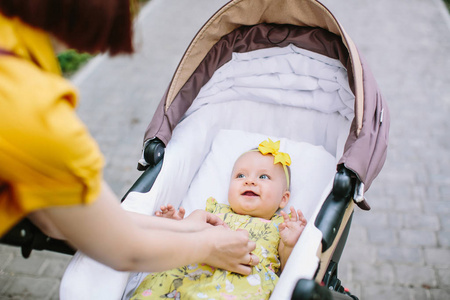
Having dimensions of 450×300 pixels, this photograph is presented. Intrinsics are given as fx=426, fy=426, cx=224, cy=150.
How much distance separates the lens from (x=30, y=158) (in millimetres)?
798

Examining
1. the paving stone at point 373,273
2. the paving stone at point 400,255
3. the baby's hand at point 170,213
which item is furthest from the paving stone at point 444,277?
the baby's hand at point 170,213

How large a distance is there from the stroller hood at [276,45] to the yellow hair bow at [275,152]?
423 millimetres

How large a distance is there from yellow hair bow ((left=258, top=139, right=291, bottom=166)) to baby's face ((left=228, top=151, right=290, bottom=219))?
0.03 meters

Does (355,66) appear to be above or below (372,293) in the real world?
above

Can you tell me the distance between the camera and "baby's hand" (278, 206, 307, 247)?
1.69 m

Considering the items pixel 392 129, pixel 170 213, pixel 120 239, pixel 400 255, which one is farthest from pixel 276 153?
pixel 392 129

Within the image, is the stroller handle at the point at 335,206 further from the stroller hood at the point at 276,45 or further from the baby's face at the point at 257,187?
the baby's face at the point at 257,187

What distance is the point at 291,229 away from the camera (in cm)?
172

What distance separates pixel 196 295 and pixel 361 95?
1.04m

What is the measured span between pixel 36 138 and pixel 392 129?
11.0ft

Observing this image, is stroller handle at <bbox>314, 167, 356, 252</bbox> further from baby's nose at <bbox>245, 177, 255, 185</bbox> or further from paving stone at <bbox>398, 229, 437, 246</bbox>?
paving stone at <bbox>398, 229, 437, 246</bbox>

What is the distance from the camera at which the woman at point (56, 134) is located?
0.80 meters

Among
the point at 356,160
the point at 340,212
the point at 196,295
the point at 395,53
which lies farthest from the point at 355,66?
the point at 395,53

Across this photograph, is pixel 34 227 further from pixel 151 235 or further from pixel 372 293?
pixel 372 293
